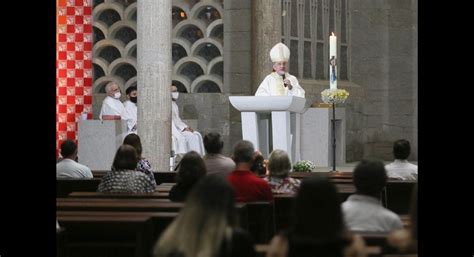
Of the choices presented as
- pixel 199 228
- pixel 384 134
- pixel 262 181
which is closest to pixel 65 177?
pixel 262 181

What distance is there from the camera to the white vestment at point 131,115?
16062 mm

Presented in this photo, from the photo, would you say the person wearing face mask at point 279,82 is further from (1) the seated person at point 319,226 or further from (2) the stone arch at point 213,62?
(1) the seated person at point 319,226

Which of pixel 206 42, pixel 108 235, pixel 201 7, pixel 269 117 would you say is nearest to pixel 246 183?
pixel 108 235

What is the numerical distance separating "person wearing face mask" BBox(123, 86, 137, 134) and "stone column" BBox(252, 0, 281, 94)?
6.57 feet

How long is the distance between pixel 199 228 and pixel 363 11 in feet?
50.7

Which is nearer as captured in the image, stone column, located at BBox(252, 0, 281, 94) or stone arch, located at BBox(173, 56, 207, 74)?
stone column, located at BBox(252, 0, 281, 94)

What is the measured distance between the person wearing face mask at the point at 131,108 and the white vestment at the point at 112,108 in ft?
0.32

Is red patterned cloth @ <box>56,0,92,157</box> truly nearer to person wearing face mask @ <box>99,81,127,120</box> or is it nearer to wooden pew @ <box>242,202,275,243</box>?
person wearing face mask @ <box>99,81,127,120</box>

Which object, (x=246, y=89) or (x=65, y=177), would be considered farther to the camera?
(x=246, y=89)

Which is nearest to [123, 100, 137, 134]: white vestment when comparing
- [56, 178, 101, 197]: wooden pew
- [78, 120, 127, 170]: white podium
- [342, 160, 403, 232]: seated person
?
[78, 120, 127, 170]: white podium

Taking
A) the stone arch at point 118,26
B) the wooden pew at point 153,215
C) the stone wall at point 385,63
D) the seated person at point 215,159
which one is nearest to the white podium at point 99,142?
the stone arch at point 118,26

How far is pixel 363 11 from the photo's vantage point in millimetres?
19547

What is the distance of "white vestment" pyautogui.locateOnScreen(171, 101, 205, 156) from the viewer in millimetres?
16094
